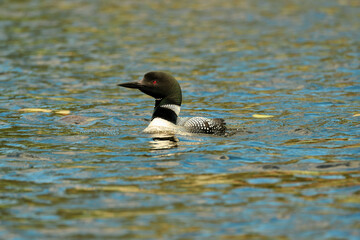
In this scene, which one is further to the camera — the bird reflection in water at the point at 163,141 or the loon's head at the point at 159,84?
the loon's head at the point at 159,84

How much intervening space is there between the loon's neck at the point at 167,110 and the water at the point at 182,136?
0.40 m

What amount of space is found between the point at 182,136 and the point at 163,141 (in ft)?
1.25

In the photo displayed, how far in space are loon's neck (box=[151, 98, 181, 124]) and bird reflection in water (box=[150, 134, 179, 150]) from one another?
30 centimetres

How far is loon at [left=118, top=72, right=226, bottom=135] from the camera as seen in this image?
8.50 meters

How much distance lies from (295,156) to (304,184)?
119 centimetres

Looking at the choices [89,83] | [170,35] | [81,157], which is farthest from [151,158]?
[170,35]

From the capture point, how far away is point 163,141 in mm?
8086

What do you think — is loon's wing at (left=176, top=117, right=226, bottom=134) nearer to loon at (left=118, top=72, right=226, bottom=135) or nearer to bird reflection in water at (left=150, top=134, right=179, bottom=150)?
loon at (left=118, top=72, right=226, bottom=135)

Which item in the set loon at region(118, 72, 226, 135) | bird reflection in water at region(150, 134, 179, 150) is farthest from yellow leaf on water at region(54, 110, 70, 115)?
bird reflection in water at region(150, 134, 179, 150)

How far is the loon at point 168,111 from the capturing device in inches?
335

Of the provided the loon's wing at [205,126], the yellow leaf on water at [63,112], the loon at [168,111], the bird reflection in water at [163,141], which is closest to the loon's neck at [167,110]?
the loon at [168,111]

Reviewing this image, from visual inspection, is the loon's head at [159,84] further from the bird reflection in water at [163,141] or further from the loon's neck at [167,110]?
the bird reflection in water at [163,141]

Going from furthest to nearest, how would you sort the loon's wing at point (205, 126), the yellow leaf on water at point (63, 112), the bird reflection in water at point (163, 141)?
the yellow leaf on water at point (63, 112) < the loon's wing at point (205, 126) < the bird reflection in water at point (163, 141)

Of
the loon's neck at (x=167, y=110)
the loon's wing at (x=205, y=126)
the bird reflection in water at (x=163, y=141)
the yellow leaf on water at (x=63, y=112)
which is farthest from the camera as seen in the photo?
the yellow leaf on water at (x=63, y=112)
